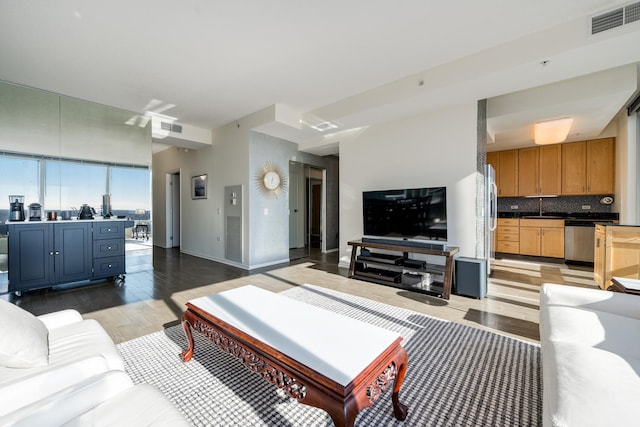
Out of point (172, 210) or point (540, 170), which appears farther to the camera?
point (172, 210)

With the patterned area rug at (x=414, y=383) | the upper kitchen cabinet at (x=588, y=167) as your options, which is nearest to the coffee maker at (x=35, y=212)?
the patterned area rug at (x=414, y=383)

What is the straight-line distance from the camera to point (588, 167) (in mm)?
5305

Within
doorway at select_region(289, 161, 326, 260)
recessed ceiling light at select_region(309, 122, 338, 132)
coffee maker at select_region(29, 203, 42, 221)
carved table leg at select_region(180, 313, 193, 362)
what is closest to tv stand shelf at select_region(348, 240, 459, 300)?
recessed ceiling light at select_region(309, 122, 338, 132)

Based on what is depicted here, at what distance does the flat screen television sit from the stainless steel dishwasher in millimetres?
3524

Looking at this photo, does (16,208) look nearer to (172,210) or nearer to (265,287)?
(265,287)

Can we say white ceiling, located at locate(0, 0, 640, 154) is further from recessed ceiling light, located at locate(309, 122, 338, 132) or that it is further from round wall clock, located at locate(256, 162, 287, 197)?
round wall clock, located at locate(256, 162, 287, 197)

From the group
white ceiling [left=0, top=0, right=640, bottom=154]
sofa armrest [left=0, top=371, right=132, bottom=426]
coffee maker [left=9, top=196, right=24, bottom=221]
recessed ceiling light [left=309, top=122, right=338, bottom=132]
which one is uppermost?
white ceiling [left=0, top=0, right=640, bottom=154]

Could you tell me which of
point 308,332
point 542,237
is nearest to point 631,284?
point 308,332

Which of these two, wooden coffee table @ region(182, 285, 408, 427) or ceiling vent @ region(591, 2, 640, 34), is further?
ceiling vent @ region(591, 2, 640, 34)

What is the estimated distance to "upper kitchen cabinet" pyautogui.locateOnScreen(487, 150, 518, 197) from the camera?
604 cm

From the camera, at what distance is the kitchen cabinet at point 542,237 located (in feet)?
18.0

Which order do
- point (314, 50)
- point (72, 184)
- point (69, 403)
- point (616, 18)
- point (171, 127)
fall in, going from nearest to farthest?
point (69, 403), point (616, 18), point (314, 50), point (72, 184), point (171, 127)

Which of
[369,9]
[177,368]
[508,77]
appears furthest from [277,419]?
[508,77]

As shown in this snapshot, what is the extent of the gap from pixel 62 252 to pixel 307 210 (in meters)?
4.78
